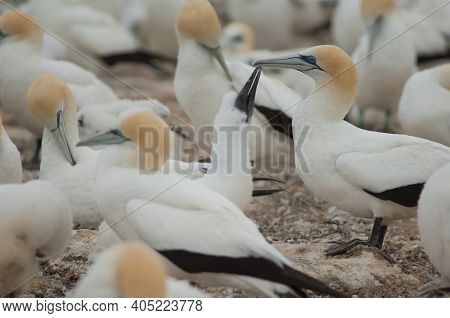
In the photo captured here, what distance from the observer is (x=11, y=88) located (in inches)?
366

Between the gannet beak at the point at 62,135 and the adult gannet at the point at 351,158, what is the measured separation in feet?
5.23

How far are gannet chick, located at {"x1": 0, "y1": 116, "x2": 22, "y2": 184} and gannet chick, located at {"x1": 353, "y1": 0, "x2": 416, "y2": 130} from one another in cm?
415

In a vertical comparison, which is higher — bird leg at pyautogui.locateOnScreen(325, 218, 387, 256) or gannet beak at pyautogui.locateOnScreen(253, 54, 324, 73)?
gannet beak at pyautogui.locateOnScreen(253, 54, 324, 73)

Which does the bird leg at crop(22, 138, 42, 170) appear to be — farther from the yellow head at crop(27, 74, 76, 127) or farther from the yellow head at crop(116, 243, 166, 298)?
the yellow head at crop(116, 243, 166, 298)

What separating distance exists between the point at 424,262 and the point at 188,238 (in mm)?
1938

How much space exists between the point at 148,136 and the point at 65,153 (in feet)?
5.71

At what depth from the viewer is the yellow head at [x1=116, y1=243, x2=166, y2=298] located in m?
4.44

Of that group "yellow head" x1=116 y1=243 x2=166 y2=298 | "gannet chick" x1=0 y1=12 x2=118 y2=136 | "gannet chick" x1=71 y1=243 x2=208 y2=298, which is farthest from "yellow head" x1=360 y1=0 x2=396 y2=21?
"yellow head" x1=116 y1=243 x2=166 y2=298

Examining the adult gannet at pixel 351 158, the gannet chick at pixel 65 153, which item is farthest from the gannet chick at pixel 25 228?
the adult gannet at pixel 351 158

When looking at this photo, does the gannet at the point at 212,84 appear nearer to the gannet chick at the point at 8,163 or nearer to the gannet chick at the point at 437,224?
the gannet chick at the point at 8,163

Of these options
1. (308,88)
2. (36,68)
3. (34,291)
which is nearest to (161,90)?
(308,88)

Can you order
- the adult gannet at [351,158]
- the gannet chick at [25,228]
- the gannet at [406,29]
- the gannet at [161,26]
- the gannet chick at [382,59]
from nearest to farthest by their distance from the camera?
the gannet chick at [25,228] → the adult gannet at [351,158] → the gannet chick at [382,59] → the gannet at [406,29] → the gannet at [161,26]

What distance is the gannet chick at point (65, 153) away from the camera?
7.24 meters

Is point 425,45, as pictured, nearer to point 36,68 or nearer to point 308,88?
point 308,88
